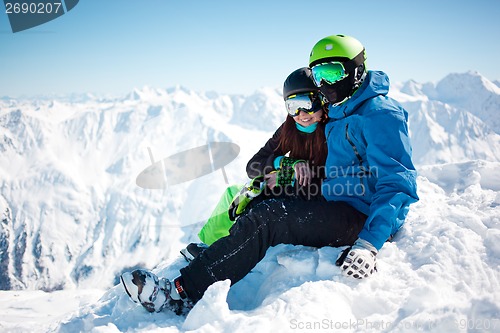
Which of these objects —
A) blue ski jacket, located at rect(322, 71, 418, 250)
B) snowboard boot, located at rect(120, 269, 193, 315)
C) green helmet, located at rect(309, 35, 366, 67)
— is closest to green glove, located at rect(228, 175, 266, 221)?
blue ski jacket, located at rect(322, 71, 418, 250)

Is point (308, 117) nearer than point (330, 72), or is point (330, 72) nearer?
point (330, 72)

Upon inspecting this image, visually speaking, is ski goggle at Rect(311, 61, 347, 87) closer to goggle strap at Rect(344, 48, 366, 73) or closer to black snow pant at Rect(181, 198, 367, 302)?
goggle strap at Rect(344, 48, 366, 73)

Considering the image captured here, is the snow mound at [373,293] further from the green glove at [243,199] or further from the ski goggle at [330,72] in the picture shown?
the ski goggle at [330,72]

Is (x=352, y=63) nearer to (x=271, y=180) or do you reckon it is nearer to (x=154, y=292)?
(x=271, y=180)

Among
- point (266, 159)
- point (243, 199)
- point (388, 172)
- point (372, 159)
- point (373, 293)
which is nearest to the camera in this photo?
point (373, 293)

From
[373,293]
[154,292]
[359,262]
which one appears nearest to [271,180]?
[359,262]

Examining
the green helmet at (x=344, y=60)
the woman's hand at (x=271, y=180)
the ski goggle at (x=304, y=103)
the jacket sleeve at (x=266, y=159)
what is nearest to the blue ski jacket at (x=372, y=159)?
the green helmet at (x=344, y=60)

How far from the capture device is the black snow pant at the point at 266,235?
10.4ft

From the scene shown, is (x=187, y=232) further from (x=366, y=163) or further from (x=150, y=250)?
(x=366, y=163)

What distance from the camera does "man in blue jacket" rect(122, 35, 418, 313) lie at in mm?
3162

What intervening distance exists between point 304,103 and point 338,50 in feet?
2.94

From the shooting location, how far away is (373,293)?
2.88 metres

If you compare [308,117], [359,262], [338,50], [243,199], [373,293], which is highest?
[338,50]

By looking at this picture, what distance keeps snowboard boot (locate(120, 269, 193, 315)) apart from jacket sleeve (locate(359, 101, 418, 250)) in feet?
6.84
